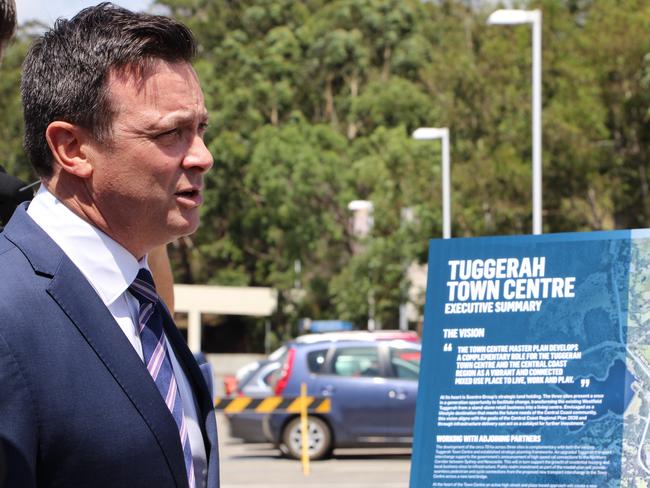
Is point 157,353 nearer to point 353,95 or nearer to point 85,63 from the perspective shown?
point 85,63

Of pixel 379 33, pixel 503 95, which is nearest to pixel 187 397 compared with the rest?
pixel 503 95

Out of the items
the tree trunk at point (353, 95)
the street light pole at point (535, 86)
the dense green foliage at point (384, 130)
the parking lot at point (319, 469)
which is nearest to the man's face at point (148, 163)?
the parking lot at point (319, 469)

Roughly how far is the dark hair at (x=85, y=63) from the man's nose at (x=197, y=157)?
0.46ft

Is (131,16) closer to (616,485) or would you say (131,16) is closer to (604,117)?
(616,485)

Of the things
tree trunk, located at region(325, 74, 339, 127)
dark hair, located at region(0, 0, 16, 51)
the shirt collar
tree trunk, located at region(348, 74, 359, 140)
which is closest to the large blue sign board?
the shirt collar

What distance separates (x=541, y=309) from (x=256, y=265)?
2317 inches

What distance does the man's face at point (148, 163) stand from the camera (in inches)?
99.2

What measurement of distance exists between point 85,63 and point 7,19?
0.85ft

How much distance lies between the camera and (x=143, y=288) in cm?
257

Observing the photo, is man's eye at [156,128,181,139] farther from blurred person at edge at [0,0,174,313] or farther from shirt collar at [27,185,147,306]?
blurred person at edge at [0,0,174,313]

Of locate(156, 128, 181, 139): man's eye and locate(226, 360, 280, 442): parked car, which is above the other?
locate(156, 128, 181, 139): man's eye

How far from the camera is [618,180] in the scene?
38.1 metres

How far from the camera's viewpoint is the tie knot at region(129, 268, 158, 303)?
256 centimetres

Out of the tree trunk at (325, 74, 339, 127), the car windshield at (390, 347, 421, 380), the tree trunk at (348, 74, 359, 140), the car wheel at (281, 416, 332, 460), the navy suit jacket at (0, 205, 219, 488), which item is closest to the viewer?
the navy suit jacket at (0, 205, 219, 488)
